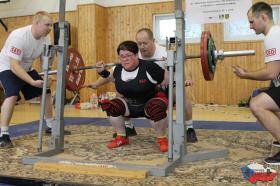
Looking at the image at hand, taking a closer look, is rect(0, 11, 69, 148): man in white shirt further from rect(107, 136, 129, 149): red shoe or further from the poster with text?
the poster with text

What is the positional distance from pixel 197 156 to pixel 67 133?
172cm

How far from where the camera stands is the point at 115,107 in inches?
107

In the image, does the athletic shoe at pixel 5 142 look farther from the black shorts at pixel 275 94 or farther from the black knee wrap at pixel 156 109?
the black shorts at pixel 275 94

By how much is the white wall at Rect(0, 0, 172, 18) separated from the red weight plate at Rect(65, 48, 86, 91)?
200 inches

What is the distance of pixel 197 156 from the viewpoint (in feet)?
7.91

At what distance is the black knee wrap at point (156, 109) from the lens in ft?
8.41

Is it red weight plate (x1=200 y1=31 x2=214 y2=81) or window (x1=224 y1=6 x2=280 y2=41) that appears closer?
red weight plate (x1=200 y1=31 x2=214 y2=81)

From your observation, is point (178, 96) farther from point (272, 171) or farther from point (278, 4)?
point (278, 4)

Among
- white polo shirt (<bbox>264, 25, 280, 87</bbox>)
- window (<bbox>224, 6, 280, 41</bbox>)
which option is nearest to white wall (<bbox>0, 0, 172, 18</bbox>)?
window (<bbox>224, 6, 280, 41</bbox>)

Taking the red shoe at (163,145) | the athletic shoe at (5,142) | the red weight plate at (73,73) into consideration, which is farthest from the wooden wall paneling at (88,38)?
the red shoe at (163,145)

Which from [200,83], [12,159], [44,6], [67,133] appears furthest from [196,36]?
[12,159]

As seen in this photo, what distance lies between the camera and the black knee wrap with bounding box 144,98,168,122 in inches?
101

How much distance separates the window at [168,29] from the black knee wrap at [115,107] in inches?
194

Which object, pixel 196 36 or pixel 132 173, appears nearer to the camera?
pixel 132 173
